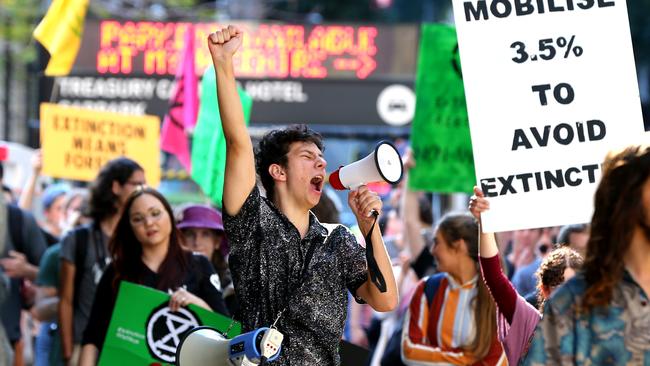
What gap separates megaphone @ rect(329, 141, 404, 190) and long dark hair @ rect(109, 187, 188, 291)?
6.61ft

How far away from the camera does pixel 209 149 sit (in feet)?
33.6

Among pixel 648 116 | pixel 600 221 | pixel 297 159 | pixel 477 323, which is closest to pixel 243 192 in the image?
pixel 297 159

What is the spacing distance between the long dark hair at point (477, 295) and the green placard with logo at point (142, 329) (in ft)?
4.71

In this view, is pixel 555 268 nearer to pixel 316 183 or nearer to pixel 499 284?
pixel 499 284

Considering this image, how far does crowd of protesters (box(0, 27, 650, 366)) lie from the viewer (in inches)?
149

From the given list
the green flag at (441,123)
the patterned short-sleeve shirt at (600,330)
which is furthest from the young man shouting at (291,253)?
the green flag at (441,123)

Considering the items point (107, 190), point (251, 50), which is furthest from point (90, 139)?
point (107, 190)

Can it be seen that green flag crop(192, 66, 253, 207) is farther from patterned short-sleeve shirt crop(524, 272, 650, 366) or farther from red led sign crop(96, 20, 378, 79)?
patterned short-sleeve shirt crop(524, 272, 650, 366)

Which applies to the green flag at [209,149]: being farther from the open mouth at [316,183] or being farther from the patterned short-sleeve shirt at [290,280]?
the patterned short-sleeve shirt at [290,280]

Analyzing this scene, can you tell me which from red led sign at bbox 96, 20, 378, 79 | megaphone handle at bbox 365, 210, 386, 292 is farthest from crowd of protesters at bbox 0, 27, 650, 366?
red led sign at bbox 96, 20, 378, 79

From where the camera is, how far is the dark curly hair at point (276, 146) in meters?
4.95

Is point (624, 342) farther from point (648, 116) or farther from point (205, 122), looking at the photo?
point (648, 116)

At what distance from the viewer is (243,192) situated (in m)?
4.70

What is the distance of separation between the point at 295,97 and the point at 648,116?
1088 inches
